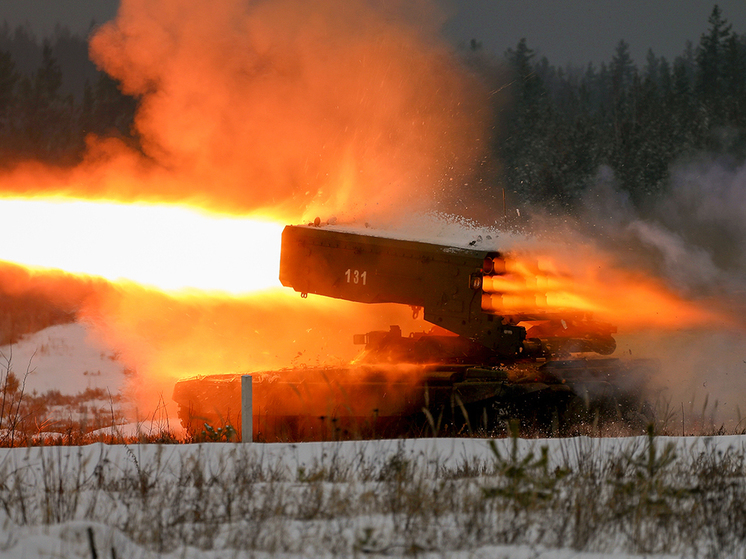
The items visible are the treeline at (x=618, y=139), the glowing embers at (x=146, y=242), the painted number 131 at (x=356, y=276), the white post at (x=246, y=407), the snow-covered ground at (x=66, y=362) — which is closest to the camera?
the white post at (x=246, y=407)

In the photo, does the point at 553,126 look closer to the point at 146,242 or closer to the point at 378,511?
the point at 146,242

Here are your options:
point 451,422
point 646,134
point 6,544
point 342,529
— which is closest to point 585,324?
point 451,422

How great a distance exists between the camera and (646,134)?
49.7m

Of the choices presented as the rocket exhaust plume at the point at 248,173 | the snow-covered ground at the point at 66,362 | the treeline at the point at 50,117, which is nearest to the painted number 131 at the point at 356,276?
the rocket exhaust plume at the point at 248,173

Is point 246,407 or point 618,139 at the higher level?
point 618,139

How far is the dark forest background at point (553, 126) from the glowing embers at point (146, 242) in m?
14.5

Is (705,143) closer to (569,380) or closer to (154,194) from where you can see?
(154,194)

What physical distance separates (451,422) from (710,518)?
18.3 ft

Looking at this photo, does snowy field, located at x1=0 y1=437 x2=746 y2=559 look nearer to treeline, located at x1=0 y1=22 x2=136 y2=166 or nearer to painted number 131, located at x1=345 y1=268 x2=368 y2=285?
painted number 131, located at x1=345 y1=268 x2=368 y2=285

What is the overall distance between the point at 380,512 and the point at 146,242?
10.7 metres

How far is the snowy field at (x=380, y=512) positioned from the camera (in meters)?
5.46

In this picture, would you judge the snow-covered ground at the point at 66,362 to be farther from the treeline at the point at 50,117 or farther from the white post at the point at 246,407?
the white post at the point at 246,407

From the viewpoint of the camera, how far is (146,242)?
15828mm

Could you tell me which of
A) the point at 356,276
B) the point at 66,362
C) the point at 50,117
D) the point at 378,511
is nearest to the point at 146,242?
the point at 356,276
